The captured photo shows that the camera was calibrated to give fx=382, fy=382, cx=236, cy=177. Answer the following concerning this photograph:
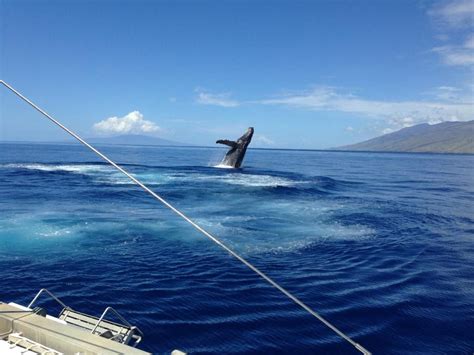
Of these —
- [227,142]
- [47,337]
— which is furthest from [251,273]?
[227,142]

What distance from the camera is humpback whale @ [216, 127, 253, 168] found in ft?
213

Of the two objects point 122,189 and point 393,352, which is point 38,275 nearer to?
point 393,352

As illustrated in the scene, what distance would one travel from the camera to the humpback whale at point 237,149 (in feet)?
213

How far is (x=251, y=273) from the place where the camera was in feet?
50.3

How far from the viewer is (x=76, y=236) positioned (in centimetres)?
2017

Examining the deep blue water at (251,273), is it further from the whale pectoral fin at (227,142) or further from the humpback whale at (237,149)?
the humpback whale at (237,149)

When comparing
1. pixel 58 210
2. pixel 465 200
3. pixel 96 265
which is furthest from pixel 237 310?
pixel 465 200

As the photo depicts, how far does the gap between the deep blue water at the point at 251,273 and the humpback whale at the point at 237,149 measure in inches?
1366

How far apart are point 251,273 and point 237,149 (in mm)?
52529

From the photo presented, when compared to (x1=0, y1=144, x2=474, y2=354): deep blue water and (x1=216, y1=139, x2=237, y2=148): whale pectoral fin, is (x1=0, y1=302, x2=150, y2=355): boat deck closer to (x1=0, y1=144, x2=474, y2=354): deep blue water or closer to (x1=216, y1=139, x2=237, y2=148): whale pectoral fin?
(x1=0, y1=144, x2=474, y2=354): deep blue water

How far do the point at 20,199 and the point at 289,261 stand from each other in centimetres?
2495

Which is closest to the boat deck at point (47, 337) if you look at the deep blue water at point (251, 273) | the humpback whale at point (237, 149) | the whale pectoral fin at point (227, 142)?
the deep blue water at point (251, 273)

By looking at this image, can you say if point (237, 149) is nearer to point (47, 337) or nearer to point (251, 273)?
point (251, 273)

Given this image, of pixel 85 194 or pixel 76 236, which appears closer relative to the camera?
pixel 76 236
